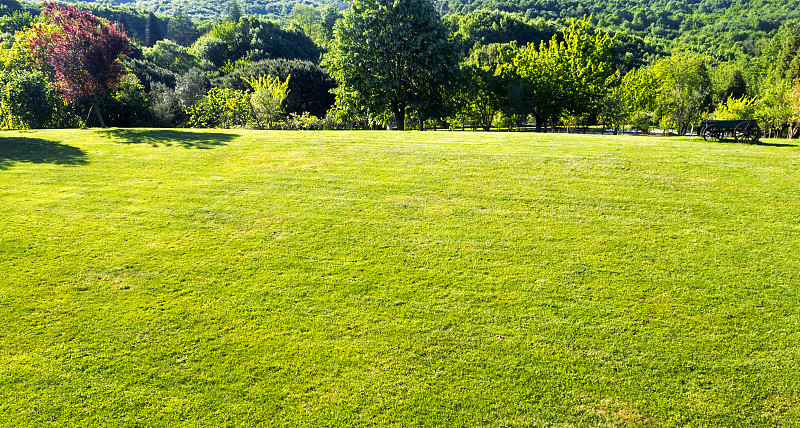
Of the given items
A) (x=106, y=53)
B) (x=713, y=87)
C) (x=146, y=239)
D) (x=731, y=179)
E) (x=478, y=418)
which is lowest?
(x=478, y=418)

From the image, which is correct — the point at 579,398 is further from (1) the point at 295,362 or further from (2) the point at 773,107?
(2) the point at 773,107

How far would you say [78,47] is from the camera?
20328 mm

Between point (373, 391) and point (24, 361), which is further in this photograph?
point (24, 361)

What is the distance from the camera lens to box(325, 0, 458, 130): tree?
97.9ft

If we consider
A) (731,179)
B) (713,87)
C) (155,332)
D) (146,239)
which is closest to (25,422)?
(155,332)

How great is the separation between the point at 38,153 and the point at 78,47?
760 centimetres

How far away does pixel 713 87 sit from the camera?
253ft

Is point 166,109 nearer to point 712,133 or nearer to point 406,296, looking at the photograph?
point 406,296

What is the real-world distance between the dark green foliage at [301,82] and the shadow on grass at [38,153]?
41793 millimetres

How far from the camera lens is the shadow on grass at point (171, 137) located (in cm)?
1708

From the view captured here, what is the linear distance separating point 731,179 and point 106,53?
26031 mm

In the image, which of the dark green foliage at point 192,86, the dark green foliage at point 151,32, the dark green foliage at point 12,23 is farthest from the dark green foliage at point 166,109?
the dark green foliage at point 151,32

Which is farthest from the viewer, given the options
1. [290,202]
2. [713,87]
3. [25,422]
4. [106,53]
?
[713,87]

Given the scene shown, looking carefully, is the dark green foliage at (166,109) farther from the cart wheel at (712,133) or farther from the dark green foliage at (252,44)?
the dark green foliage at (252,44)
